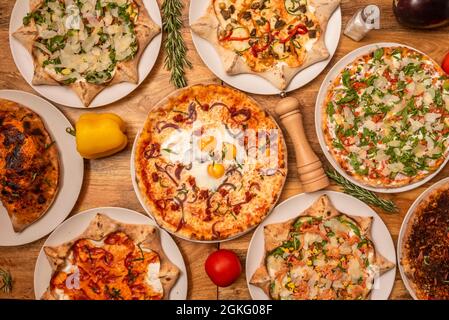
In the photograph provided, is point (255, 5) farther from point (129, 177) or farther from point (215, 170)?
point (129, 177)

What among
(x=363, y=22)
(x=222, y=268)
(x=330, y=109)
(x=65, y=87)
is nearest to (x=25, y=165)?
(x=65, y=87)

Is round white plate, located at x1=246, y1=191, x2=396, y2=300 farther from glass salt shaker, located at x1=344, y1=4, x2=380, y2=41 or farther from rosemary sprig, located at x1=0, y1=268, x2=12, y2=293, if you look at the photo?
rosemary sprig, located at x1=0, y1=268, x2=12, y2=293

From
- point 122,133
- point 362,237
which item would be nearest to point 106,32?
point 122,133

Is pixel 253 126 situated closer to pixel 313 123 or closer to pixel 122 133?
pixel 313 123

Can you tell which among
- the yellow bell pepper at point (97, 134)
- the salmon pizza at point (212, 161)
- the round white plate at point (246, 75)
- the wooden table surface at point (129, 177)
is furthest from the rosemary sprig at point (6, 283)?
the round white plate at point (246, 75)

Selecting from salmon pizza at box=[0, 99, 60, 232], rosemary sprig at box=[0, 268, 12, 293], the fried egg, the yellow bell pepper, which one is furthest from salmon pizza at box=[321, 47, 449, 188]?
rosemary sprig at box=[0, 268, 12, 293]

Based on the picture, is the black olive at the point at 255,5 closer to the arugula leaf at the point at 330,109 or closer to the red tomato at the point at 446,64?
the arugula leaf at the point at 330,109

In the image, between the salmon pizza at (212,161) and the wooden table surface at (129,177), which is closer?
the salmon pizza at (212,161)
